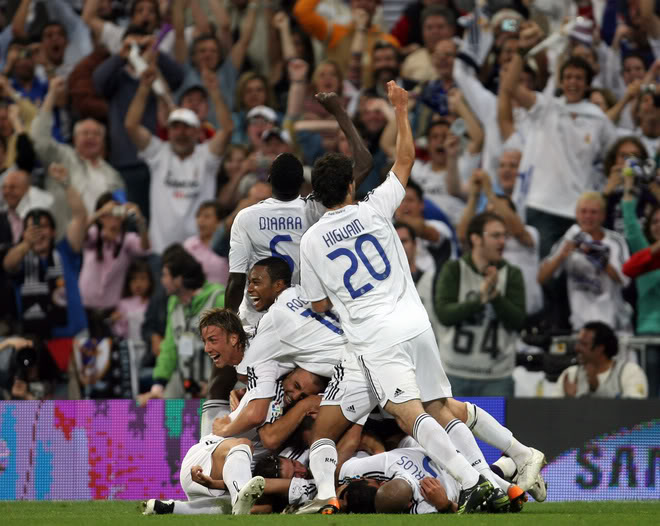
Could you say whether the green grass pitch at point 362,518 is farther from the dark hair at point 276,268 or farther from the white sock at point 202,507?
the dark hair at point 276,268

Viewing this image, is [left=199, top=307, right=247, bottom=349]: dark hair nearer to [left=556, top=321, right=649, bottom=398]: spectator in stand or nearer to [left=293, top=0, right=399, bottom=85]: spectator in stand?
[left=556, top=321, right=649, bottom=398]: spectator in stand

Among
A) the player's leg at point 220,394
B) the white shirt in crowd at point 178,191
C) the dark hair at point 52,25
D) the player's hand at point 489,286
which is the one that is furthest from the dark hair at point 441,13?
the player's leg at point 220,394

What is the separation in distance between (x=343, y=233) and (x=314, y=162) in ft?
13.3

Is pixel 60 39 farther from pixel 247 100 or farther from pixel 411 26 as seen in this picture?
pixel 411 26

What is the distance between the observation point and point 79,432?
31.1 ft

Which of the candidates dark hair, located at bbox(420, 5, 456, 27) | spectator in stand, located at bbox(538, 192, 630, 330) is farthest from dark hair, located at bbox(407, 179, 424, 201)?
dark hair, located at bbox(420, 5, 456, 27)

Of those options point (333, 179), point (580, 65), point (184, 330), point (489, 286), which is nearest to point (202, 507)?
point (333, 179)

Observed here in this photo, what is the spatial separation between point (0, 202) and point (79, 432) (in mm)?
4470

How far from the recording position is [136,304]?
12258 millimetres

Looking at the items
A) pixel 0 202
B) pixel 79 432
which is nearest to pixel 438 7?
pixel 0 202

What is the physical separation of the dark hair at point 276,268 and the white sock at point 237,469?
4.10 feet

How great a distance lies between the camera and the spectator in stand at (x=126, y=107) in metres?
13.4

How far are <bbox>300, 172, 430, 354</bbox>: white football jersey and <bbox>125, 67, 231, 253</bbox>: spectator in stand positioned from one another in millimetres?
5661

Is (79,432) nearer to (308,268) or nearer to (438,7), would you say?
(308,268)
